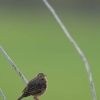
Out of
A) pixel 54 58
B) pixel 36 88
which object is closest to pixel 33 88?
pixel 36 88

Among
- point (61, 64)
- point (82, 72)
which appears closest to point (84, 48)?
point (61, 64)

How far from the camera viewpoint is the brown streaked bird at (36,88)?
5.35 m

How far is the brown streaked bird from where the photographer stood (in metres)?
5.35

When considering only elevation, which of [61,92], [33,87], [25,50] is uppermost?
[25,50]

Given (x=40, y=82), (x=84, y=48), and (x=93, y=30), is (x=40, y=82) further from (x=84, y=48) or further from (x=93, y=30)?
(x=93, y=30)

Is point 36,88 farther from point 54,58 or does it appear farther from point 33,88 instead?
point 54,58

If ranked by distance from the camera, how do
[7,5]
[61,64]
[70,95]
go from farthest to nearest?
[7,5], [61,64], [70,95]

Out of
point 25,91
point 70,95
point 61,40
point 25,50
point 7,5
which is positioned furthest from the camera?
point 7,5

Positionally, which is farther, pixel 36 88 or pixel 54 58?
pixel 54 58

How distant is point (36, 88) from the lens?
5.50 metres

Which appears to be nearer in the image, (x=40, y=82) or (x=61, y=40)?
(x=40, y=82)

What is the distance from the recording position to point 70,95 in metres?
15.2

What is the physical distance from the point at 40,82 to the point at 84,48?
48.6 feet

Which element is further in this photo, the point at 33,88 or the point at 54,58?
the point at 54,58
